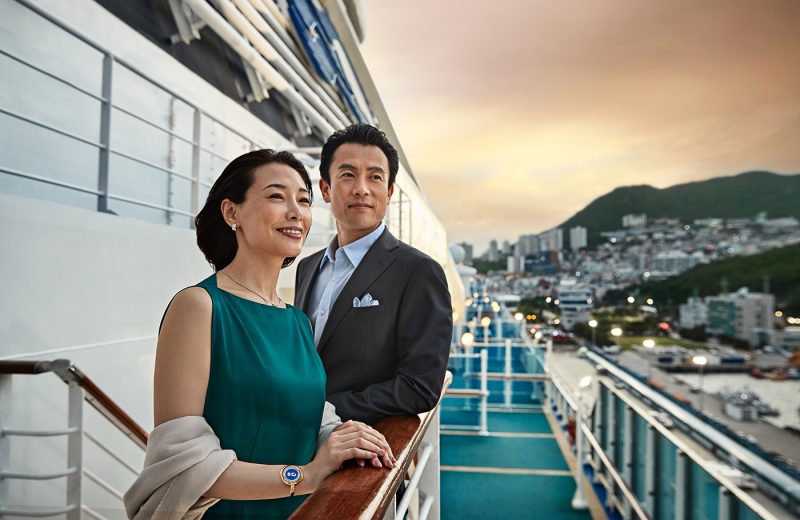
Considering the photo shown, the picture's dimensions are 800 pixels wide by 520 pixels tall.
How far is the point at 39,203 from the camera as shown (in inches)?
50.8

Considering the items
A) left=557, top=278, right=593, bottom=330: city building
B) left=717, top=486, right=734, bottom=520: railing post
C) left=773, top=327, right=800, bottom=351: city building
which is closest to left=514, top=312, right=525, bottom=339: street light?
left=557, top=278, right=593, bottom=330: city building

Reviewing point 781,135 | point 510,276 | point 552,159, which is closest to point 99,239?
point 781,135

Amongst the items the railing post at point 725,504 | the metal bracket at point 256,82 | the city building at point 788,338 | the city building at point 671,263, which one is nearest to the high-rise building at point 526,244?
the city building at point 671,263

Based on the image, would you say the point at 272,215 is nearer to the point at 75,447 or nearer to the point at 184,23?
the point at 75,447

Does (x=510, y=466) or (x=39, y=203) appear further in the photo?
(x=510, y=466)

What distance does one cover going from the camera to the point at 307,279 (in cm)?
99

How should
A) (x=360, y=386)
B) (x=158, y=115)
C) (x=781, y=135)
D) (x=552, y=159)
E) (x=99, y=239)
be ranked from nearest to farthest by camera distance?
(x=360, y=386), (x=99, y=239), (x=158, y=115), (x=781, y=135), (x=552, y=159)

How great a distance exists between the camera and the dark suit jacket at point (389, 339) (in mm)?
800

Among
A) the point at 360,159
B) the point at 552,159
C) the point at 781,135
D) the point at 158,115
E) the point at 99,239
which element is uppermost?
the point at 552,159

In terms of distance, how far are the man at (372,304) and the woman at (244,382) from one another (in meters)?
0.12

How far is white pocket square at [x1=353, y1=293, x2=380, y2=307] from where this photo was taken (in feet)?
2.79

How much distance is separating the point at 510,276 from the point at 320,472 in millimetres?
13940

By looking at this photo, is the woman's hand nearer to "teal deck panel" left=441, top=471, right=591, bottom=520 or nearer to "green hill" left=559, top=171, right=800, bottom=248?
"teal deck panel" left=441, top=471, right=591, bottom=520

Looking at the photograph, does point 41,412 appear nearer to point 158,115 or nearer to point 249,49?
point 158,115
